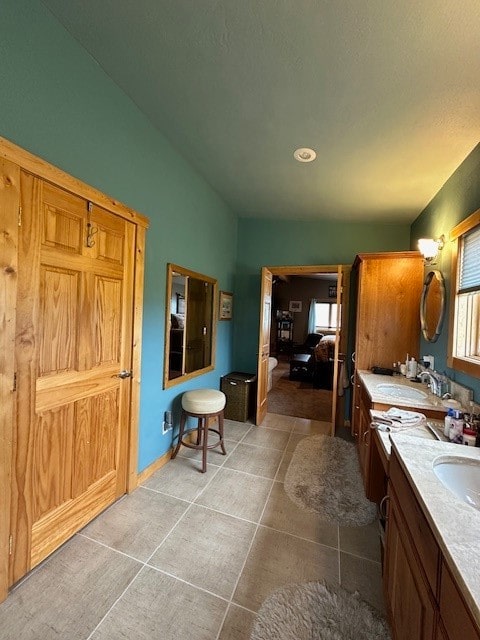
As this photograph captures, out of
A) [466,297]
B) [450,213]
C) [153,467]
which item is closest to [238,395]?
[153,467]

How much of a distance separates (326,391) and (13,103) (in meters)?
5.34

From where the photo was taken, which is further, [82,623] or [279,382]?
[279,382]

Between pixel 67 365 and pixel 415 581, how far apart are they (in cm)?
182

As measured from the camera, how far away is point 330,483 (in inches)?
91.2

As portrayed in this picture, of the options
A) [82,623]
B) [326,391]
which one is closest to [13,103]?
[82,623]

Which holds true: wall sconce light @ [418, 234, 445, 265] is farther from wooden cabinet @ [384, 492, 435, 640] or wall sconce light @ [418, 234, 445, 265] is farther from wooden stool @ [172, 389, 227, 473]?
wooden stool @ [172, 389, 227, 473]

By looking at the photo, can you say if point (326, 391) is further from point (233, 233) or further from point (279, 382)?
point (233, 233)

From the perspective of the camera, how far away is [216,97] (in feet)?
5.78

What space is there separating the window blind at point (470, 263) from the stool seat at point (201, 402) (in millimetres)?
2146

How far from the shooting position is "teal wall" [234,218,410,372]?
3641mm

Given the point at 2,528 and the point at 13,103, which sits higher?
the point at 13,103

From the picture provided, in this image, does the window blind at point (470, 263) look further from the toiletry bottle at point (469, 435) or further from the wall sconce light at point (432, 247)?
the toiletry bottle at point (469, 435)

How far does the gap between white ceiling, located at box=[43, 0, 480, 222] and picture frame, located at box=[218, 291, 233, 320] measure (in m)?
1.64

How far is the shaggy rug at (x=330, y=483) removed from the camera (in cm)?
198
